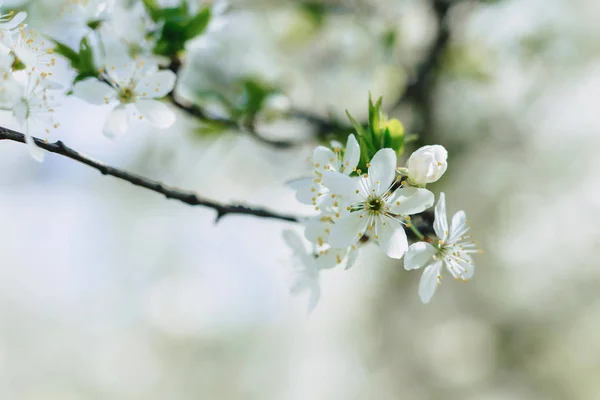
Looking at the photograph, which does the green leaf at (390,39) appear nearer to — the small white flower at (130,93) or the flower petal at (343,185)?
the small white flower at (130,93)

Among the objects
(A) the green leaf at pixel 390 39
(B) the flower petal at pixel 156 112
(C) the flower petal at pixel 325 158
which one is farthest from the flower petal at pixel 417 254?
(A) the green leaf at pixel 390 39

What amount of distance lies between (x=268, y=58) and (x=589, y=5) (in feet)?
4.34

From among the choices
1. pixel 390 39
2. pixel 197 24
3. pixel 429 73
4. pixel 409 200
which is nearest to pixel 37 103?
pixel 197 24

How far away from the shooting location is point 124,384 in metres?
3.63

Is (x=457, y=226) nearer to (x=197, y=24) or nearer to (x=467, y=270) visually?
(x=467, y=270)

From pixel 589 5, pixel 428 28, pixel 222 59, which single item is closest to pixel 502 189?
pixel 589 5

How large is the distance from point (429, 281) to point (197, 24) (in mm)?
458

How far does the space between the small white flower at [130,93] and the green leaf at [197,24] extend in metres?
0.11

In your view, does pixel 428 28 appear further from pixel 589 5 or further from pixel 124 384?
pixel 124 384

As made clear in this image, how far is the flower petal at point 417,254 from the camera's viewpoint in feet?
1.57

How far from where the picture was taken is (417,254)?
493 millimetres

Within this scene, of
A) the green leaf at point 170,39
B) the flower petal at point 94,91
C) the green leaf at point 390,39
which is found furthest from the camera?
the green leaf at point 390,39

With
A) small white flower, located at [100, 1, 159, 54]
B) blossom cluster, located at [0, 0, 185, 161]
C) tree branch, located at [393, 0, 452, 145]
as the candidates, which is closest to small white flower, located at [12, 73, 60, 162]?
blossom cluster, located at [0, 0, 185, 161]

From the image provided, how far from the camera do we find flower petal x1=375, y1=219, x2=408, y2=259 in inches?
18.6
